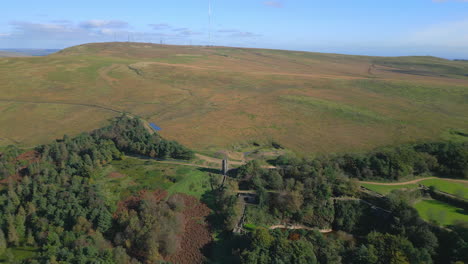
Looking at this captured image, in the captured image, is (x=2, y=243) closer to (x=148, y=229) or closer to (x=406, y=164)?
(x=148, y=229)

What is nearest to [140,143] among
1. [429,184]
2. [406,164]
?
[406,164]

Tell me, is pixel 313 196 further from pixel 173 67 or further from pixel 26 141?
pixel 173 67

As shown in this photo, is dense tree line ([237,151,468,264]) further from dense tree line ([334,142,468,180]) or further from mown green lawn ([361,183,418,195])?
mown green lawn ([361,183,418,195])

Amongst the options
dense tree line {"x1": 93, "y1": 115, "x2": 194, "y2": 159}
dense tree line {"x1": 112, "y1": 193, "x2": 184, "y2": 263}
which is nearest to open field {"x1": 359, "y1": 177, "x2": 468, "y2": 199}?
dense tree line {"x1": 112, "y1": 193, "x2": 184, "y2": 263}

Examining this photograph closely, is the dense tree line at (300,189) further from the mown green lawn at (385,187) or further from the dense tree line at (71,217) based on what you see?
the dense tree line at (71,217)

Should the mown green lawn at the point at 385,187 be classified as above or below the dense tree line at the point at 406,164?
below

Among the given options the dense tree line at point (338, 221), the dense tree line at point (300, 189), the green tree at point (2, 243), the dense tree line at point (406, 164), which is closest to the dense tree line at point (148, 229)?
the dense tree line at point (338, 221)

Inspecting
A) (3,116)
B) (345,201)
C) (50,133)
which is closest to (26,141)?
(50,133)
